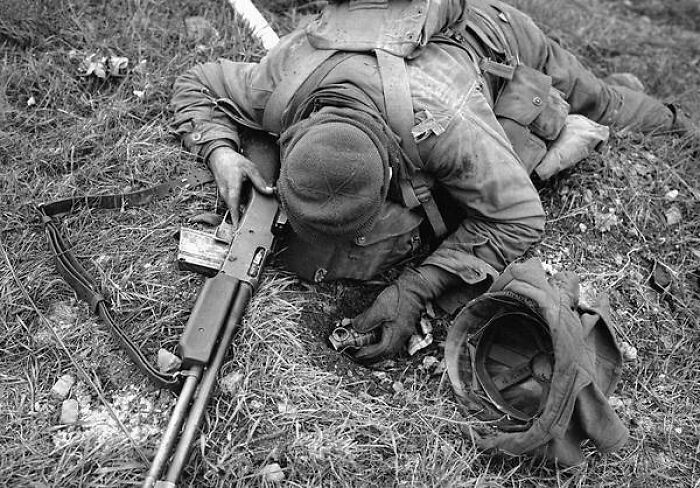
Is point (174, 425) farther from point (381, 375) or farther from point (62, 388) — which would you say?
point (381, 375)

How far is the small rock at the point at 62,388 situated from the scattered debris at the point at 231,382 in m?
0.67

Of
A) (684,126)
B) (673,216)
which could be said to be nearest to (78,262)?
(673,216)

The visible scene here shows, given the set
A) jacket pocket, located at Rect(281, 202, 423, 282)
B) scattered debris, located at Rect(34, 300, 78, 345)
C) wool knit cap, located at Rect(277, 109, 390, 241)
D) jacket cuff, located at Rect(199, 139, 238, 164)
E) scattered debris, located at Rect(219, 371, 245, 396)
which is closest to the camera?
wool knit cap, located at Rect(277, 109, 390, 241)

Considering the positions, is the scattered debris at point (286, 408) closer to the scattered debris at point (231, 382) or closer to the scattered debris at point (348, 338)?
the scattered debris at point (231, 382)

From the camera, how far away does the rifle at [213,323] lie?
2.68 m

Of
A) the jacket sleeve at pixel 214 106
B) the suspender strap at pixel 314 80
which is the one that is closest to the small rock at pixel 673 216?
the suspender strap at pixel 314 80

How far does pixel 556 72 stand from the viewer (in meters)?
4.22

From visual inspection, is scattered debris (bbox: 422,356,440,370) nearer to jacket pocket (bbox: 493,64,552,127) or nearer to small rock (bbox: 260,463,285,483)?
small rock (bbox: 260,463,285,483)

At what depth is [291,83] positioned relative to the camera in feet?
11.0

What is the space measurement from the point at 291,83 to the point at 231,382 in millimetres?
1463

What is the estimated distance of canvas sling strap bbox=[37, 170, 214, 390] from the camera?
9.75ft

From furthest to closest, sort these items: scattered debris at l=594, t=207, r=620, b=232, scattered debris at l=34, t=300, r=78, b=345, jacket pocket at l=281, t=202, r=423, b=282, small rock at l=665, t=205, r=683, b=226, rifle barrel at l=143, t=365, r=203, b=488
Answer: small rock at l=665, t=205, r=683, b=226, scattered debris at l=594, t=207, r=620, b=232, jacket pocket at l=281, t=202, r=423, b=282, scattered debris at l=34, t=300, r=78, b=345, rifle barrel at l=143, t=365, r=203, b=488

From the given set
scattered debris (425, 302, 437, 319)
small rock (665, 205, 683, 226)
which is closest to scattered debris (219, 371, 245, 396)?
scattered debris (425, 302, 437, 319)

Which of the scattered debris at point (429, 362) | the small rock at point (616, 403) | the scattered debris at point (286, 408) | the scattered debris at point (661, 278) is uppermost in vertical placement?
the scattered debris at point (661, 278)
